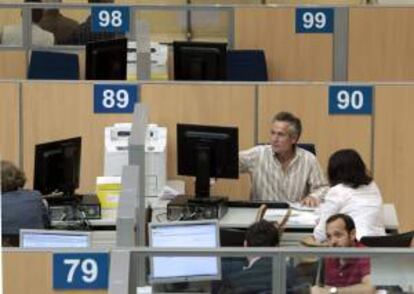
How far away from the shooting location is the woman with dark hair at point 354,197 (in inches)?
250

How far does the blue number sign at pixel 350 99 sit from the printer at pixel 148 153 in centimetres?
105

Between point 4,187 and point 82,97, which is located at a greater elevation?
point 82,97

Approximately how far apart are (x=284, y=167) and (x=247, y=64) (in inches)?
89.6

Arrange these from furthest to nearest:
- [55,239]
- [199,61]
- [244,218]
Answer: [199,61], [244,218], [55,239]

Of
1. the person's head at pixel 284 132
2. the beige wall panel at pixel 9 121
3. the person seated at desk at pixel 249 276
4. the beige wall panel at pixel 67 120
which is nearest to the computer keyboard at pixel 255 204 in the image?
the person's head at pixel 284 132

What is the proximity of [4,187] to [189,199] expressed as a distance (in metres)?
1.03

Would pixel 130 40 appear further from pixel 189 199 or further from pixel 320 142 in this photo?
pixel 189 199

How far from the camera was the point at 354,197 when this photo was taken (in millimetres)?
6375

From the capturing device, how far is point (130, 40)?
9.23m


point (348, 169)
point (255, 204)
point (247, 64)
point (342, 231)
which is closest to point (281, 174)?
point (255, 204)

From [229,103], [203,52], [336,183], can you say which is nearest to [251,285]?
[336,183]

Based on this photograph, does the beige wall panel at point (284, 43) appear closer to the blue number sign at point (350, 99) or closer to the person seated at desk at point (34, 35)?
the person seated at desk at point (34, 35)

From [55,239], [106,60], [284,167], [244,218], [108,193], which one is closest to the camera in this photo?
[55,239]

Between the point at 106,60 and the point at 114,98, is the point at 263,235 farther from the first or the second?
the point at 106,60
